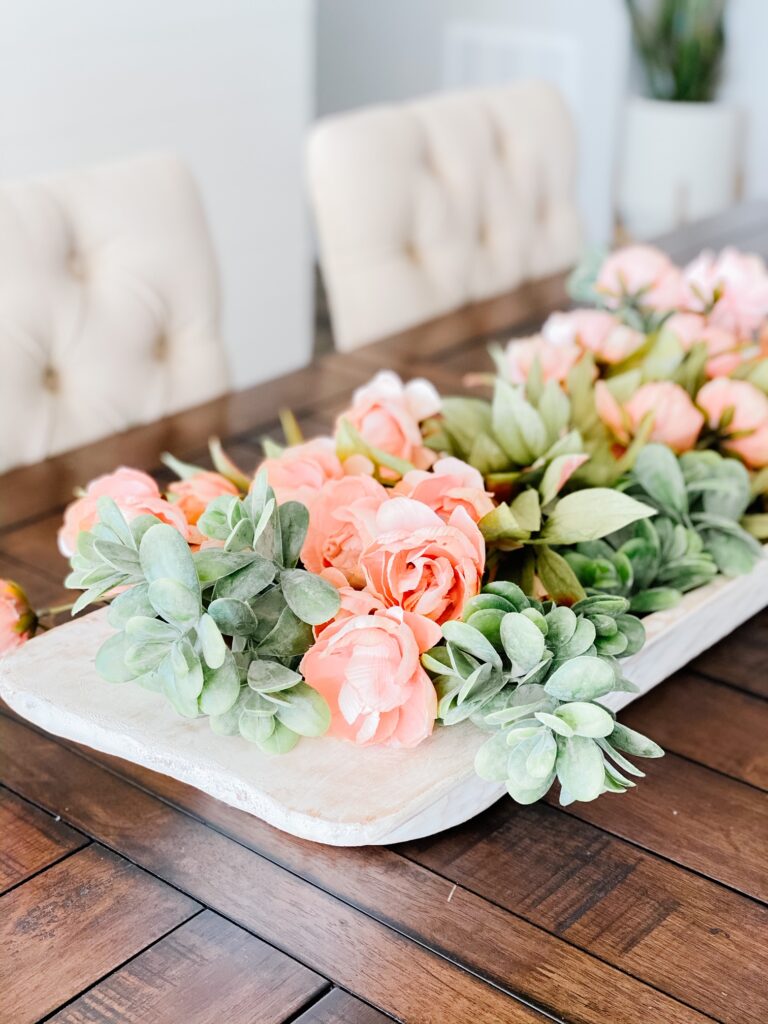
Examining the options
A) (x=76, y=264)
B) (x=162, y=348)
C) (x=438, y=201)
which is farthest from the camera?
(x=438, y=201)

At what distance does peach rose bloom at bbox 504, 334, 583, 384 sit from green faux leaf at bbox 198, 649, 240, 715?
41 centimetres

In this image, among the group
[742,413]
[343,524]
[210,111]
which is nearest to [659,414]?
[742,413]

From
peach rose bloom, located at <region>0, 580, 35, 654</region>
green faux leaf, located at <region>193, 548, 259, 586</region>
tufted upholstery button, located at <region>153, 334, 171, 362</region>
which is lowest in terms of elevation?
tufted upholstery button, located at <region>153, 334, 171, 362</region>

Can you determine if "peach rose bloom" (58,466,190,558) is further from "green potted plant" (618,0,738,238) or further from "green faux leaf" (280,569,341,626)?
"green potted plant" (618,0,738,238)

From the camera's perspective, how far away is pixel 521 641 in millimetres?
566

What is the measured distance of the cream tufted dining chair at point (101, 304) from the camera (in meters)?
1.19

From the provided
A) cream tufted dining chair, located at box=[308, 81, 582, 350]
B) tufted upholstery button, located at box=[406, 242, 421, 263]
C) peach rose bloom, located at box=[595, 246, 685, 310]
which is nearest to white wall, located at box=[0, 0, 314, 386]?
cream tufted dining chair, located at box=[308, 81, 582, 350]

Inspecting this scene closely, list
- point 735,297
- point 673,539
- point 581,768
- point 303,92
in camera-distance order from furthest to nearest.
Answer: point 303,92, point 735,297, point 673,539, point 581,768

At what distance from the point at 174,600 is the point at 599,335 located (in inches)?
20.2

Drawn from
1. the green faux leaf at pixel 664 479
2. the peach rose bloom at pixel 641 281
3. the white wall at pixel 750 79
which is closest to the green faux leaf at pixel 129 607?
the green faux leaf at pixel 664 479

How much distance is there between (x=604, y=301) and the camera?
3.70 ft

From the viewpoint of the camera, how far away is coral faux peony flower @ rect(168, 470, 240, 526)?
708 mm

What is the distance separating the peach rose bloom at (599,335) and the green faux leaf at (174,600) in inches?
18.6

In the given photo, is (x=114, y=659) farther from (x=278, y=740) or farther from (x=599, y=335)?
(x=599, y=335)
